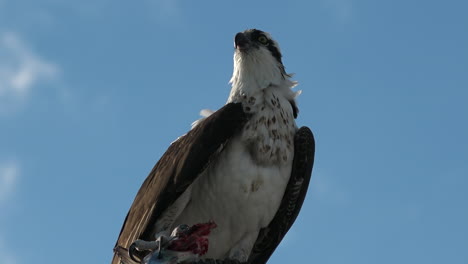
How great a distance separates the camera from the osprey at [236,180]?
31.6 feet

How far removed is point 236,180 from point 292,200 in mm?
927

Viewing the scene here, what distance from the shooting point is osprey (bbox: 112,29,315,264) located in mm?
9617

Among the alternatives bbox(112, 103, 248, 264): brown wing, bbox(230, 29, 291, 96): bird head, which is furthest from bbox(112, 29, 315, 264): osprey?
bbox(230, 29, 291, 96): bird head

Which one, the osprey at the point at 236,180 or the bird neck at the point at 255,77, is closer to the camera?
the osprey at the point at 236,180

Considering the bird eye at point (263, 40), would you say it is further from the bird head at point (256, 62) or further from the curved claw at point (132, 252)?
the curved claw at point (132, 252)

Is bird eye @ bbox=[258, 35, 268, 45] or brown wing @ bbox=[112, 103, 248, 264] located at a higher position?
bird eye @ bbox=[258, 35, 268, 45]

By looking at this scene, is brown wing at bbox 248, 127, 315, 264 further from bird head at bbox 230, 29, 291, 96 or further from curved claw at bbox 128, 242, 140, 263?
curved claw at bbox 128, 242, 140, 263

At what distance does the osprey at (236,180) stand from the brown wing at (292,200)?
11 mm

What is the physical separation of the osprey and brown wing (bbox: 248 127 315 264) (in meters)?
0.01

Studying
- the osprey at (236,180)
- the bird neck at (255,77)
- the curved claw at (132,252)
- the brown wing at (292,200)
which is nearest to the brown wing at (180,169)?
the osprey at (236,180)

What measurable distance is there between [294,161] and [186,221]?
1.41 m

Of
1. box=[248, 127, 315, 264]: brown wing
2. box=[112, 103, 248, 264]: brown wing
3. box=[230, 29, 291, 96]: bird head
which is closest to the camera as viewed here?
box=[112, 103, 248, 264]: brown wing

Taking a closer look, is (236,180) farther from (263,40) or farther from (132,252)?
(263,40)

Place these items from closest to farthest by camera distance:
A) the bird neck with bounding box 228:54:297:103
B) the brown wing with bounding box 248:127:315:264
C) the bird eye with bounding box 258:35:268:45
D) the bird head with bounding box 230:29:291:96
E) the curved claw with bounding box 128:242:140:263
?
1. the curved claw with bounding box 128:242:140:263
2. the brown wing with bounding box 248:127:315:264
3. the bird neck with bounding box 228:54:297:103
4. the bird head with bounding box 230:29:291:96
5. the bird eye with bounding box 258:35:268:45
